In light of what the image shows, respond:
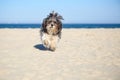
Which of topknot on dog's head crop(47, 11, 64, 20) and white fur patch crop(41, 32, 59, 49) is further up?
topknot on dog's head crop(47, 11, 64, 20)

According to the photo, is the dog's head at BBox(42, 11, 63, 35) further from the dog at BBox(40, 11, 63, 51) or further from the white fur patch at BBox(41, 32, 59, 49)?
the white fur patch at BBox(41, 32, 59, 49)

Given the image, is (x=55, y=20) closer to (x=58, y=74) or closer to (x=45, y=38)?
(x=45, y=38)

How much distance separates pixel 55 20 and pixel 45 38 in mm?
895

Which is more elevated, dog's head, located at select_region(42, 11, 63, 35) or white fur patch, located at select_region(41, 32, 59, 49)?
dog's head, located at select_region(42, 11, 63, 35)

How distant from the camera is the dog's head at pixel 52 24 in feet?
27.7

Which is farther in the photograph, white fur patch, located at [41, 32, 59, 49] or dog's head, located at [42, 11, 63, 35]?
white fur patch, located at [41, 32, 59, 49]

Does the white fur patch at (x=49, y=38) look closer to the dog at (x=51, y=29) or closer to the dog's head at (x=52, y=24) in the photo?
the dog at (x=51, y=29)

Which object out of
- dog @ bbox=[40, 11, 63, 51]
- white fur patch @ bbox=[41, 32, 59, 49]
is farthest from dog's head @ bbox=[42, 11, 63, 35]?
white fur patch @ bbox=[41, 32, 59, 49]

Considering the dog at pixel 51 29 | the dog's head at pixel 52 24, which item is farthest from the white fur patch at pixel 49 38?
the dog's head at pixel 52 24

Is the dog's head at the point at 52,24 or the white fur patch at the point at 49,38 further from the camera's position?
the white fur patch at the point at 49,38

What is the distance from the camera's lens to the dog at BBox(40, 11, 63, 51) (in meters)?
8.47

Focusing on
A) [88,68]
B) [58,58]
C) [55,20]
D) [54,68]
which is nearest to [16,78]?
[54,68]

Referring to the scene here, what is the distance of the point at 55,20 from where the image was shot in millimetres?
8453

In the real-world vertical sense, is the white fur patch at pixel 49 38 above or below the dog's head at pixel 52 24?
below
